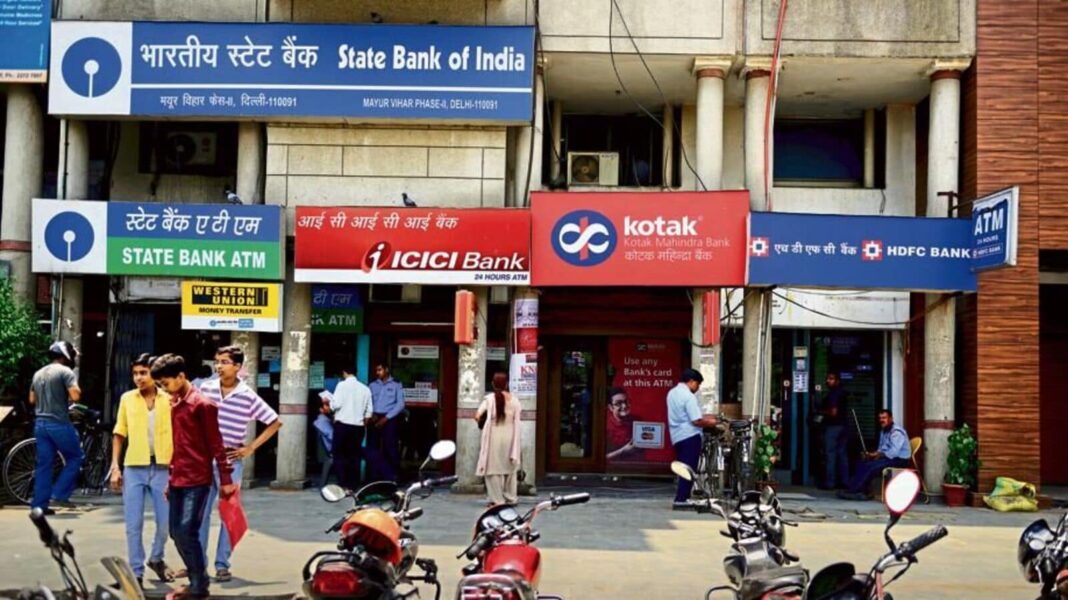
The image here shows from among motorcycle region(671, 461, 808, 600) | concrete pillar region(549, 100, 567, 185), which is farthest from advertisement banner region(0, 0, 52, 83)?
motorcycle region(671, 461, 808, 600)

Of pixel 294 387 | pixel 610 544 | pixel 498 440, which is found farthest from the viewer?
pixel 294 387

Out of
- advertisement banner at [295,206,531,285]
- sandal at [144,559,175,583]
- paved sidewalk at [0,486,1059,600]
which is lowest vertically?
paved sidewalk at [0,486,1059,600]

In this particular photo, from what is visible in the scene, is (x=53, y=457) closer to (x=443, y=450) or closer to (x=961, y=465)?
(x=443, y=450)

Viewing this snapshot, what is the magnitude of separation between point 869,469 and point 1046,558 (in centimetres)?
1016

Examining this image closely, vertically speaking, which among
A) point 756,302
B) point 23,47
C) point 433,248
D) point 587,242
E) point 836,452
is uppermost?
point 23,47

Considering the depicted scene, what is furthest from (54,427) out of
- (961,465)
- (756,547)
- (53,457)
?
(961,465)

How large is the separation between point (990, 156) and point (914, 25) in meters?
2.20

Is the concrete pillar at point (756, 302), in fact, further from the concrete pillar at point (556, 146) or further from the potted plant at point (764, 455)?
the concrete pillar at point (556, 146)

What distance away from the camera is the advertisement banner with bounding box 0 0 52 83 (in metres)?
16.2

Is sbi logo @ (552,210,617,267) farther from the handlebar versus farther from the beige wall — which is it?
the handlebar

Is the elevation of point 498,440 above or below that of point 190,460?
below

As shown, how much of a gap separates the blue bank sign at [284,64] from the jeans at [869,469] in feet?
25.8

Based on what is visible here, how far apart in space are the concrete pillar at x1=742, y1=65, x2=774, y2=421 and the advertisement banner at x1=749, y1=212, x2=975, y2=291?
0.67 metres

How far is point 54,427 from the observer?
12.4 meters
